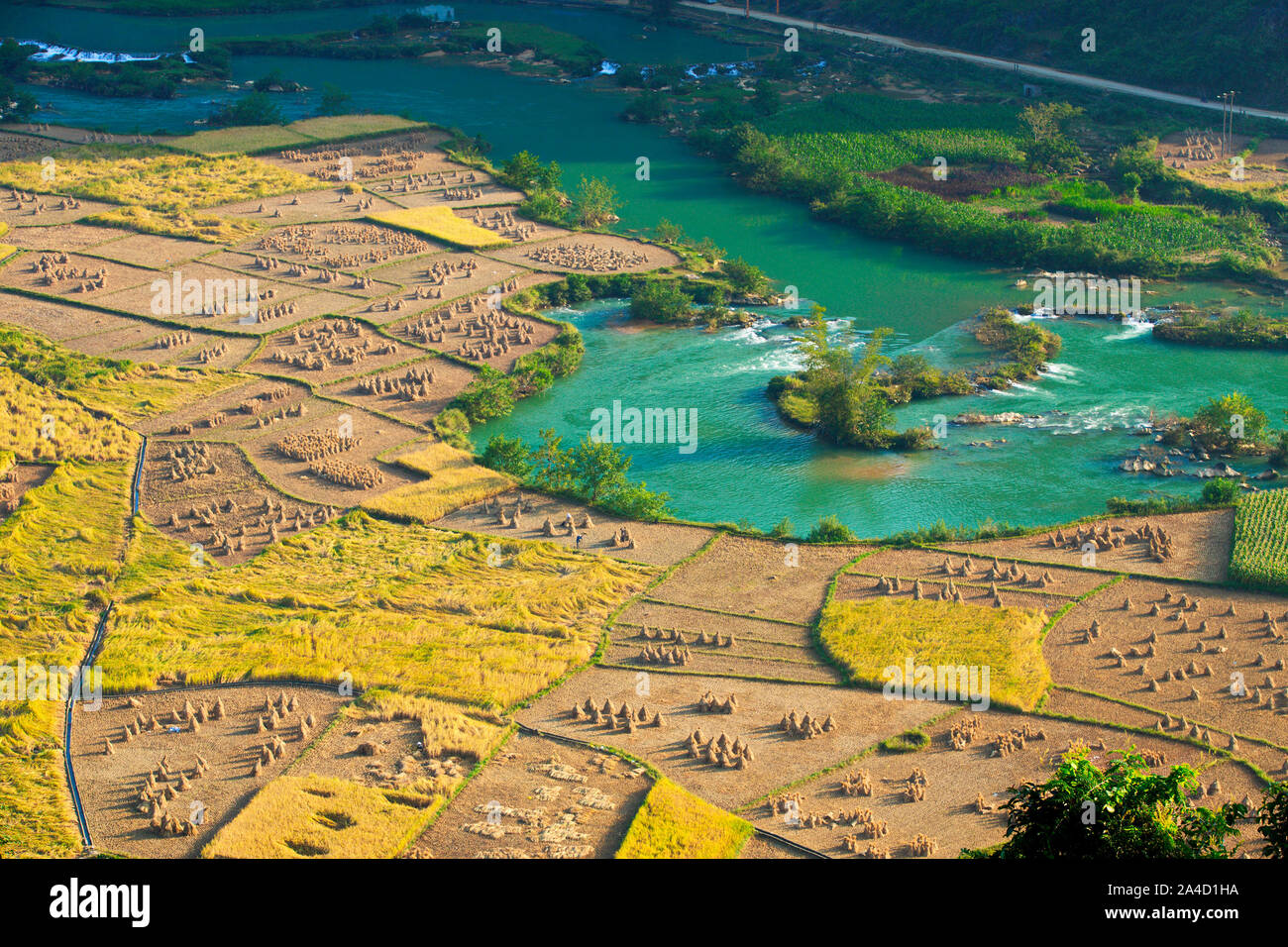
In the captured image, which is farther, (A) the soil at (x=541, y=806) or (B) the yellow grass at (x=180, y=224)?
(B) the yellow grass at (x=180, y=224)

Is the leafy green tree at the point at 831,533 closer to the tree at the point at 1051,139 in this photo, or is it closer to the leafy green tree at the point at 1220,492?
the leafy green tree at the point at 1220,492

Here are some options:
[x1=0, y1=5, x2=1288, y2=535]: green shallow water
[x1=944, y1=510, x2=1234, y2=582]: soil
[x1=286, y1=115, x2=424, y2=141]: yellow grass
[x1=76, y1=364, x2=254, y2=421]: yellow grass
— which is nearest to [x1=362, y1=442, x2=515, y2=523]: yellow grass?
[x1=0, y1=5, x2=1288, y2=535]: green shallow water

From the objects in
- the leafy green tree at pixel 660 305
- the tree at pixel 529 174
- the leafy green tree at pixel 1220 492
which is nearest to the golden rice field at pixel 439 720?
the leafy green tree at pixel 1220 492

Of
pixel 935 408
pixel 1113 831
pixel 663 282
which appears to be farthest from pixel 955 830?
pixel 663 282

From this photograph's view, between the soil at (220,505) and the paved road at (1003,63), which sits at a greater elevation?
the paved road at (1003,63)

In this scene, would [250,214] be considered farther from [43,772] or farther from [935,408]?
[43,772]

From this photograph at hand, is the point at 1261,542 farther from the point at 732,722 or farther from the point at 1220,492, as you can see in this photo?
the point at 732,722

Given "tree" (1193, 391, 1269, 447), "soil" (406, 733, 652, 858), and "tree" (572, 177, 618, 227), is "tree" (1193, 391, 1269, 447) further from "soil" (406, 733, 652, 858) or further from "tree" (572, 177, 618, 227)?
"tree" (572, 177, 618, 227)
